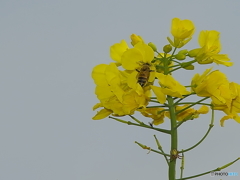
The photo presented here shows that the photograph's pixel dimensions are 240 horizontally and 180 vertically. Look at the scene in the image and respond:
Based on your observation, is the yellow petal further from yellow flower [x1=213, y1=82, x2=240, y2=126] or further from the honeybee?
yellow flower [x1=213, y1=82, x2=240, y2=126]

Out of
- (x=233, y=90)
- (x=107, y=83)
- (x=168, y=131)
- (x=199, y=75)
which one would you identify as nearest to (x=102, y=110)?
(x=107, y=83)

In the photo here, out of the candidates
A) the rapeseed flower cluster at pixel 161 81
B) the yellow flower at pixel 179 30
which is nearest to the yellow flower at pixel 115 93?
the rapeseed flower cluster at pixel 161 81

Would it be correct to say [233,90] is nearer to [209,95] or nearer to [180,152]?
[209,95]

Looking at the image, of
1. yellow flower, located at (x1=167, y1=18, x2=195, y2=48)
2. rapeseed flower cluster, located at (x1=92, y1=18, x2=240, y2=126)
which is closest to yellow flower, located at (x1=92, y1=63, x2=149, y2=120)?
rapeseed flower cluster, located at (x1=92, y1=18, x2=240, y2=126)

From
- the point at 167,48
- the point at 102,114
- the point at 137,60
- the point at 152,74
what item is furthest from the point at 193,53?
the point at 102,114

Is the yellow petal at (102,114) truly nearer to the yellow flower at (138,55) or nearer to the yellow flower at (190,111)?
the yellow flower at (138,55)

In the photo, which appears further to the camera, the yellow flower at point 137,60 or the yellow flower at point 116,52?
the yellow flower at point 116,52

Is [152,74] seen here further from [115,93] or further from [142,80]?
[115,93]
